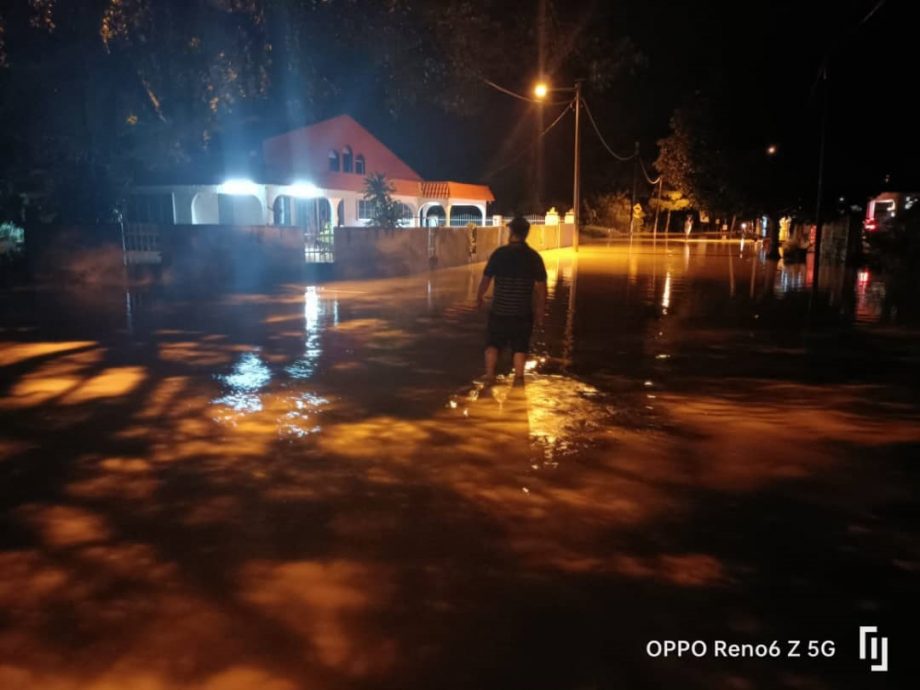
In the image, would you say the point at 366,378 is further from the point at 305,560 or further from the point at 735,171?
the point at 735,171

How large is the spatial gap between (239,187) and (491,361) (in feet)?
69.4

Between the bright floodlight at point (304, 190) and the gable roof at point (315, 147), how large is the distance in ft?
1.48

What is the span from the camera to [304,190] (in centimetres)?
2980

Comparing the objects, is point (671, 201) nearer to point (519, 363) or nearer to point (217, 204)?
point (217, 204)

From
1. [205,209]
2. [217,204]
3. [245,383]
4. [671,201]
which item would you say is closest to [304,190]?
[217,204]

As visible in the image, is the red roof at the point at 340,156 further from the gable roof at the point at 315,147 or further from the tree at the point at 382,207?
the tree at the point at 382,207

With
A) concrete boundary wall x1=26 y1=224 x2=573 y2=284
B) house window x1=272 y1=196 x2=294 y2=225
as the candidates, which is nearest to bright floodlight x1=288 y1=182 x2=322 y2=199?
house window x1=272 y1=196 x2=294 y2=225

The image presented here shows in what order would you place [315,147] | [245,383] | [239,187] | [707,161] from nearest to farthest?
1. [245,383]
2. [239,187]
3. [315,147]
4. [707,161]

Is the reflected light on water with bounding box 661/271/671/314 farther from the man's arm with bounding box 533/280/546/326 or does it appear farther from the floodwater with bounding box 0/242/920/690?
the man's arm with bounding box 533/280/546/326

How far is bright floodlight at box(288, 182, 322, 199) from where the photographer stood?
1127 inches

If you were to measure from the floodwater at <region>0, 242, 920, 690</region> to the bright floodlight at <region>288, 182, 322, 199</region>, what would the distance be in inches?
754

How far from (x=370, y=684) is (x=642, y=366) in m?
7.16

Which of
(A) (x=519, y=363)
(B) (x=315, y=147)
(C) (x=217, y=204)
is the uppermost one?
(B) (x=315, y=147)

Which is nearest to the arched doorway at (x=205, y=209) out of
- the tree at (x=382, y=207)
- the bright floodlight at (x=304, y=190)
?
the bright floodlight at (x=304, y=190)
